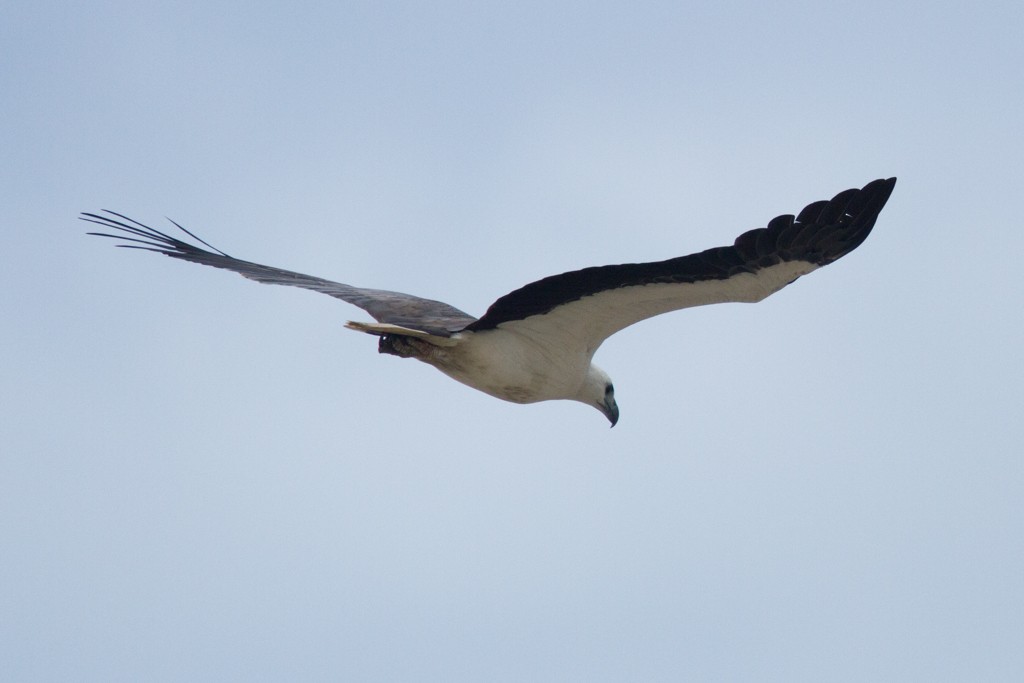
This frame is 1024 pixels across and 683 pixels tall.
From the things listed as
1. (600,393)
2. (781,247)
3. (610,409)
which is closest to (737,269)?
(781,247)

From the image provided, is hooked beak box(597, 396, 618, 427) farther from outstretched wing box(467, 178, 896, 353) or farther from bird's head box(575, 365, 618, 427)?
outstretched wing box(467, 178, 896, 353)

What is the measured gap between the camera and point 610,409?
38.7ft

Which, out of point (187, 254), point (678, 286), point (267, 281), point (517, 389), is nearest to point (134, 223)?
point (187, 254)

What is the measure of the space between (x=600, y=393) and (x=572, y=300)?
5.61 feet

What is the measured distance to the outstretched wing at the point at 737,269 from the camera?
9516 mm

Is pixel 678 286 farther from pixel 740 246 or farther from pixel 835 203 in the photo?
pixel 835 203

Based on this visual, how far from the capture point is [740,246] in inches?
374

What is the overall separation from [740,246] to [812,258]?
492 millimetres

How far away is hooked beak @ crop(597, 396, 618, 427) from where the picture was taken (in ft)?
38.5

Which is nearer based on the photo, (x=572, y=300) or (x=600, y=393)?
(x=572, y=300)

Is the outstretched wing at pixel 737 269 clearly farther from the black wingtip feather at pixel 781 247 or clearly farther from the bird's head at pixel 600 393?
the bird's head at pixel 600 393

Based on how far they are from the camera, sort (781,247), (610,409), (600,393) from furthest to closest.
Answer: (610,409)
(600,393)
(781,247)

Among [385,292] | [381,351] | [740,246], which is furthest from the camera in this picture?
[385,292]

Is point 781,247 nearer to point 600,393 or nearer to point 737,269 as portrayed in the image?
point 737,269
